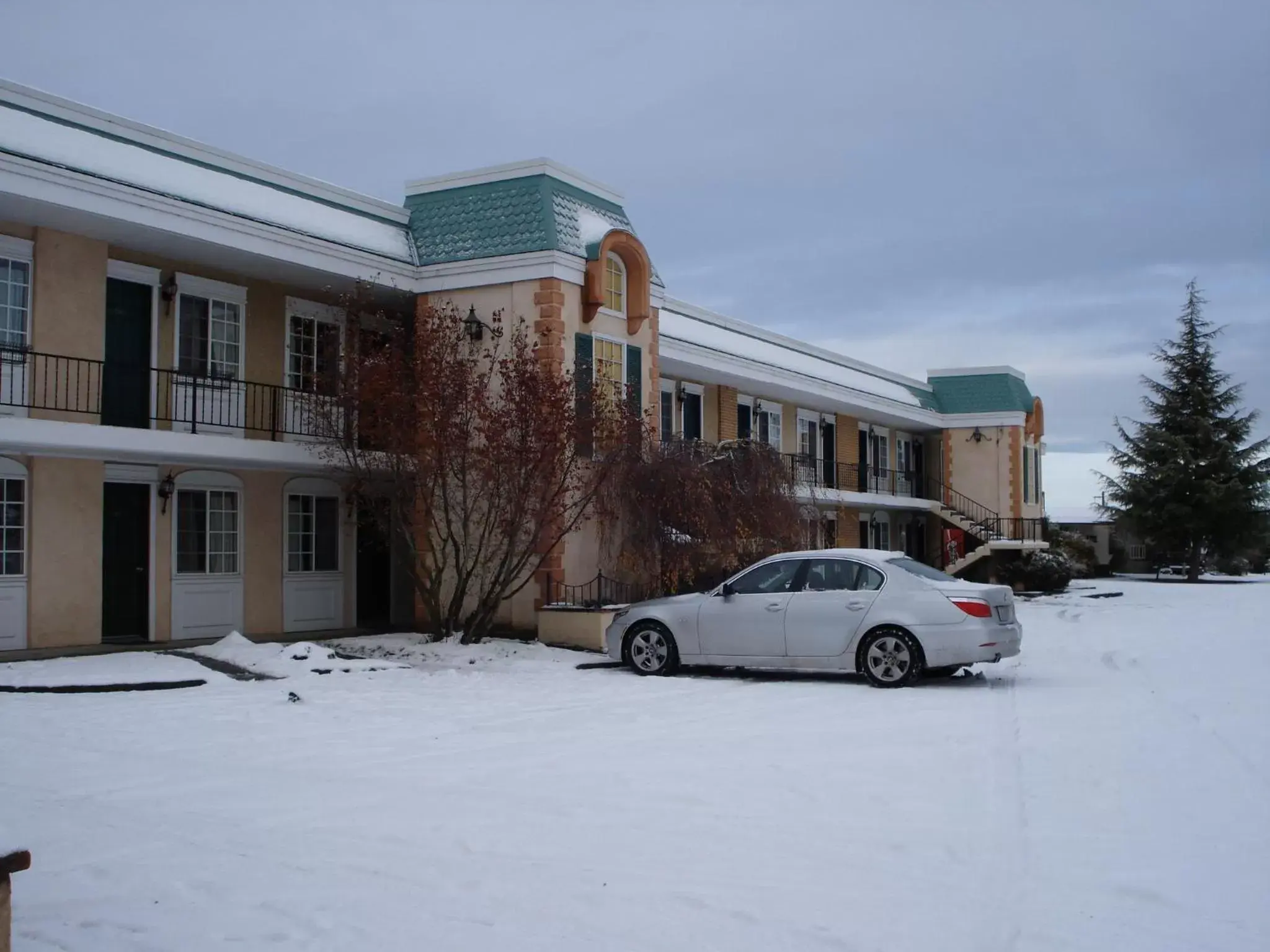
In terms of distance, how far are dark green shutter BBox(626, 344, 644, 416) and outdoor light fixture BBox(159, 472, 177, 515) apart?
7.04 m

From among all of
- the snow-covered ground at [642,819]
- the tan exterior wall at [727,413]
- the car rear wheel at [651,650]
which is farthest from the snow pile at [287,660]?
the tan exterior wall at [727,413]

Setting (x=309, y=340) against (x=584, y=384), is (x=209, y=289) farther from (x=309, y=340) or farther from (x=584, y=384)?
(x=584, y=384)

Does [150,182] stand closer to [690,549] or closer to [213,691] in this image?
[213,691]

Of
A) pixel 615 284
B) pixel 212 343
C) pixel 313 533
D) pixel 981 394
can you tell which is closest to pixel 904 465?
pixel 981 394

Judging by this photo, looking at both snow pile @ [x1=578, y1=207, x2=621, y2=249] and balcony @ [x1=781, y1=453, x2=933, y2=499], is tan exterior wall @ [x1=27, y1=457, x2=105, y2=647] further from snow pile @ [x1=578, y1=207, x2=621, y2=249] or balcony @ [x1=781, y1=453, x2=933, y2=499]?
balcony @ [x1=781, y1=453, x2=933, y2=499]

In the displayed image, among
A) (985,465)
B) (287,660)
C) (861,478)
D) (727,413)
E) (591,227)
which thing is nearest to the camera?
(287,660)

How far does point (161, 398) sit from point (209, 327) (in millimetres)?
1320

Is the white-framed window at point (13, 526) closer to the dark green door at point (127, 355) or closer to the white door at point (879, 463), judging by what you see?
the dark green door at point (127, 355)

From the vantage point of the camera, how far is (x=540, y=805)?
7.42 meters

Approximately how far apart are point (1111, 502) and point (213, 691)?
4004 centimetres

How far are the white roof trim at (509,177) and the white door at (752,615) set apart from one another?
27.3ft

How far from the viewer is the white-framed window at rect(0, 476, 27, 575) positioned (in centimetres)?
1523

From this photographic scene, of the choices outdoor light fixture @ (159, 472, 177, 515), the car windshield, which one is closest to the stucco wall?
the car windshield

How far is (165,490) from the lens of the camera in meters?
17.2
